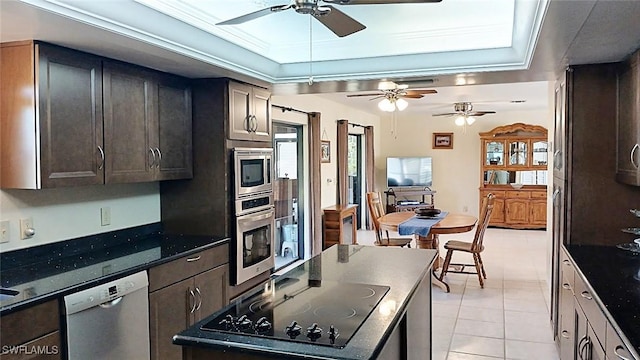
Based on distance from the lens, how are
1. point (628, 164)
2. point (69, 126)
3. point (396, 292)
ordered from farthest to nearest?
point (628, 164)
point (69, 126)
point (396, 292)

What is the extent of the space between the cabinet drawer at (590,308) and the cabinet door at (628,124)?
2.17ft

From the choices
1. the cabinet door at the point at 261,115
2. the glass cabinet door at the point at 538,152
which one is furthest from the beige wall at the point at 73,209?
the glass cabinet door at the point at 538,152

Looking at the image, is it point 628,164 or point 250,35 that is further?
point 250,35

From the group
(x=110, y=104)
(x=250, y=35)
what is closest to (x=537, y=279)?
(x=250, y=35)

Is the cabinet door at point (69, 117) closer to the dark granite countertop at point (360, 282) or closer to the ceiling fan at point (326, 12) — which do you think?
the ceiling fan at point (326, 12)

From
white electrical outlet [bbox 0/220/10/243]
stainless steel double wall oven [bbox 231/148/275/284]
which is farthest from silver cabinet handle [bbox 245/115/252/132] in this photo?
white electrical outlet [bbox 0/220/10/243]

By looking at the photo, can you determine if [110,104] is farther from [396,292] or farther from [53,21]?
[396,292]

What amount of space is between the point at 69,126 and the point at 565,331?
3.25 meters

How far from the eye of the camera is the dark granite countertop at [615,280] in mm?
1783

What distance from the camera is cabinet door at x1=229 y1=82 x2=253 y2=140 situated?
3750mm

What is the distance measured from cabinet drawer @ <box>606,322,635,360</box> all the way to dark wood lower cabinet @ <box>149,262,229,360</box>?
2.16 metres

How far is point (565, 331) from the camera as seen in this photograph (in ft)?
10.1

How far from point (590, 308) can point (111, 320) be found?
2399 mm

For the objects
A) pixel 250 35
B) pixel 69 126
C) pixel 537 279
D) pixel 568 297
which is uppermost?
pixel 250 35
